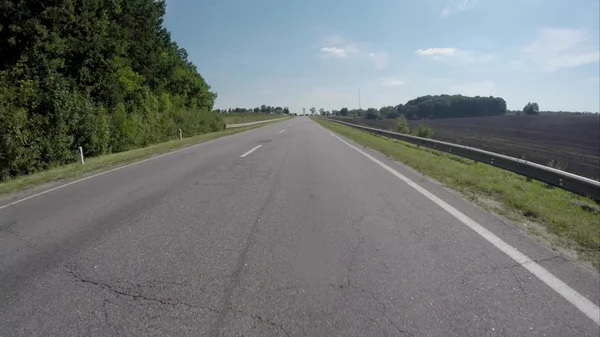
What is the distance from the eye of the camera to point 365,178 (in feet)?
28.5

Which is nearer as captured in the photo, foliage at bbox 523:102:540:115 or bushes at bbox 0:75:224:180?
bushes at bbox 0:75:224:180

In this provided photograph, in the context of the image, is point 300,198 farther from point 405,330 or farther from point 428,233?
point 405,330

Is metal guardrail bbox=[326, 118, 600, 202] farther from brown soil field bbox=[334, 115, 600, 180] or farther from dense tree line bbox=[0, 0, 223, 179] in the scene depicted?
dense tree line bbox=[0, 0, 223, 179]

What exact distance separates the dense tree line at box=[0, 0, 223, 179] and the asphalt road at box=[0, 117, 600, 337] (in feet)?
23.3

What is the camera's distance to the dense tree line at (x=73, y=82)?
1198cm

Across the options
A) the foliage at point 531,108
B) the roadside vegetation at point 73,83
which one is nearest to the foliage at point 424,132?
the roadside vegetation at point 73,83

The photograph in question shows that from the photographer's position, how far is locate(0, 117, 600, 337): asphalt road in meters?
2.71

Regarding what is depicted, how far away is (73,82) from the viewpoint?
16891 millimetres

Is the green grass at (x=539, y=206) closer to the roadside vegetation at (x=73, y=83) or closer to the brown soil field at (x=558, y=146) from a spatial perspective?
the brown soil field at (x=558, y=146)

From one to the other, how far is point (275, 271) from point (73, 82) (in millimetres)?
18256

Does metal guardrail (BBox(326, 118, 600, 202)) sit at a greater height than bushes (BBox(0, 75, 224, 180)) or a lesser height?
lesser

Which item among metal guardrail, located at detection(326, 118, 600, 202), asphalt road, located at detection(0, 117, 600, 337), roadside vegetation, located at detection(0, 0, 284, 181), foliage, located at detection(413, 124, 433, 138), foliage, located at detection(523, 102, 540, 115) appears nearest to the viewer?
asphalt road, located at detection(0, 117, 600, 337)

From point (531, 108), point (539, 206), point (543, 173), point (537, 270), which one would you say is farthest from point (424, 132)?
point (531, 108)

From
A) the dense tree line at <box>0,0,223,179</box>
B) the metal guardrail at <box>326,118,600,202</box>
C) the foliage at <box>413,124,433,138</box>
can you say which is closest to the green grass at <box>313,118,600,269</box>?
the metal guardrail at <box>326,118,600,202</box>
